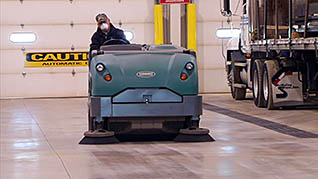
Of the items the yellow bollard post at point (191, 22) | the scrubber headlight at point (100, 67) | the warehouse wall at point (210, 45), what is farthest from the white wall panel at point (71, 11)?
the scrubber headlight at point (100, 67)

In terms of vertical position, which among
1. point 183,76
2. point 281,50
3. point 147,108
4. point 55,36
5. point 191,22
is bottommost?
point 147,108

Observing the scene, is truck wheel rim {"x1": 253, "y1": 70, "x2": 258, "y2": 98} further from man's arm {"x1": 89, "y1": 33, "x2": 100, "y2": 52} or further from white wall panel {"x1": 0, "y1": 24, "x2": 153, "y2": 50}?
man's arm {"x1": 89, "y1": 33, "x2": 100, "y2": 52}

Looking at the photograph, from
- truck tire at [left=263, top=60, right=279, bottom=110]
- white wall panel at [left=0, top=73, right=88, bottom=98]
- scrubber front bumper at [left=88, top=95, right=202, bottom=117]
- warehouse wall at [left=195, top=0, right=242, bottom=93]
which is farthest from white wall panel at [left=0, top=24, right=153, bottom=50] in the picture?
scrubber front bumper at [left=88, top=95, right=202, bottom=117]

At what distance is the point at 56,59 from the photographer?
24344mm

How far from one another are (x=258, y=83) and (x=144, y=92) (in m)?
7.64

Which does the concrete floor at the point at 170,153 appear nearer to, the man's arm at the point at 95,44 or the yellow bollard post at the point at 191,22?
the man's arm at the point at 95,44

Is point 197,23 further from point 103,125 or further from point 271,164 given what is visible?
point 271,164

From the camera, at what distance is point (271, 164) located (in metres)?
8.97

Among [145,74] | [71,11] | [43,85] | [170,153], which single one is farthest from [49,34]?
[170,153]

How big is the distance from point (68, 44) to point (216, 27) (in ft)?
15.0

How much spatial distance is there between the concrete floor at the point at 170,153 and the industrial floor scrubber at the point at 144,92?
36 centimetres

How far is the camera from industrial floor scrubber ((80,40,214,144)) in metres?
10.9

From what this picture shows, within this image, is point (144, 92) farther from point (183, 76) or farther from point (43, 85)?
point (43, 85)

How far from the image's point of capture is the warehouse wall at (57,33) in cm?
2408
